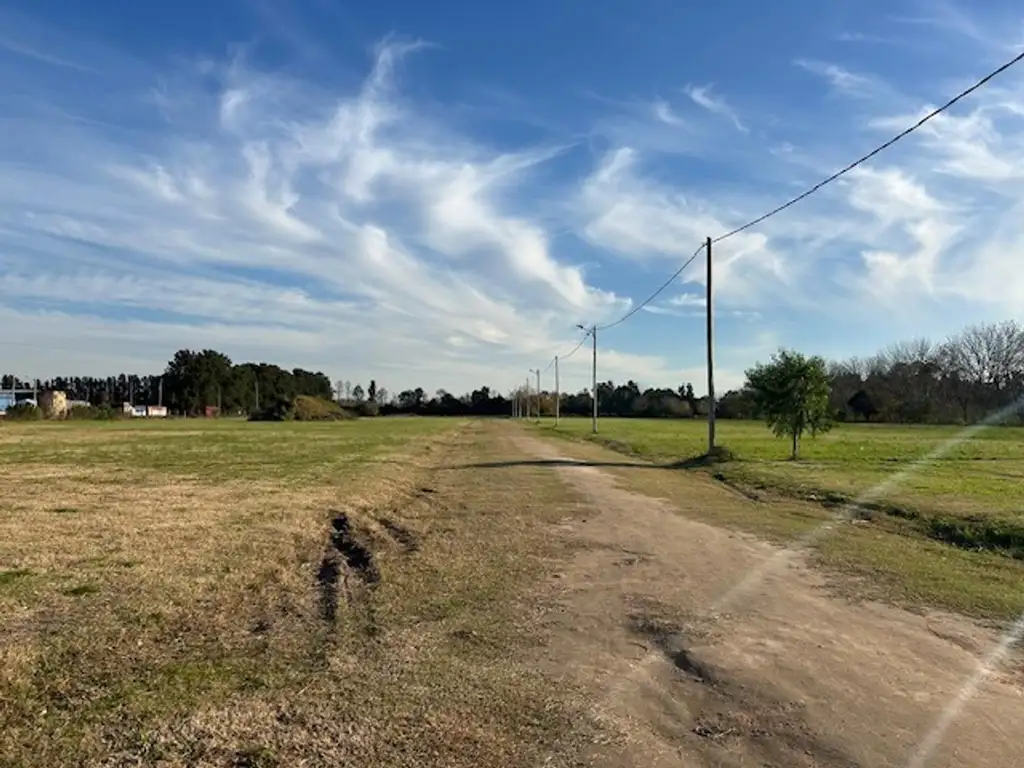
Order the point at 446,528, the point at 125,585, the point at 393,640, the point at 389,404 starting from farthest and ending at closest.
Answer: the point at 389,404 → the point at 446,528 → the point at 125,585 → the point at 393,640

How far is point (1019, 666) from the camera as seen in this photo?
577 cm

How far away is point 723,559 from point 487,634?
4483 millimetres

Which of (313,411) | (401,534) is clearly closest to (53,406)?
(313,411)

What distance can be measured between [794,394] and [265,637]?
25984mm

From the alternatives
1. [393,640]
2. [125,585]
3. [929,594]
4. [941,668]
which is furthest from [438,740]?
[929,594]

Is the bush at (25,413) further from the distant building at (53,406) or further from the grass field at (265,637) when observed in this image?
the grass field at (265,637)

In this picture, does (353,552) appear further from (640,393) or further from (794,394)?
(640,393)

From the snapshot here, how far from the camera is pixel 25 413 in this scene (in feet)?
284

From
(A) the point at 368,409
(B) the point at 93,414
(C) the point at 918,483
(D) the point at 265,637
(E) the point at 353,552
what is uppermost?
(A) the point at 368,409

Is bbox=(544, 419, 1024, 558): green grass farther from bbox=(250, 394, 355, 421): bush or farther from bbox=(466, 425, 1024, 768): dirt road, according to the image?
bbox=(250, 394, 355, 421): bush

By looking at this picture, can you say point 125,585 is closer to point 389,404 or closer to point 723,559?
point 723,559

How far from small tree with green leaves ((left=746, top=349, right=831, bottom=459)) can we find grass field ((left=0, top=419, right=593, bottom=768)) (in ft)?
58.1

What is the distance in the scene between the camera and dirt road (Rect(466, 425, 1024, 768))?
170 inches

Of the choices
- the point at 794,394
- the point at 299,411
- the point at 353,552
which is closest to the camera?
the point at 353,552
